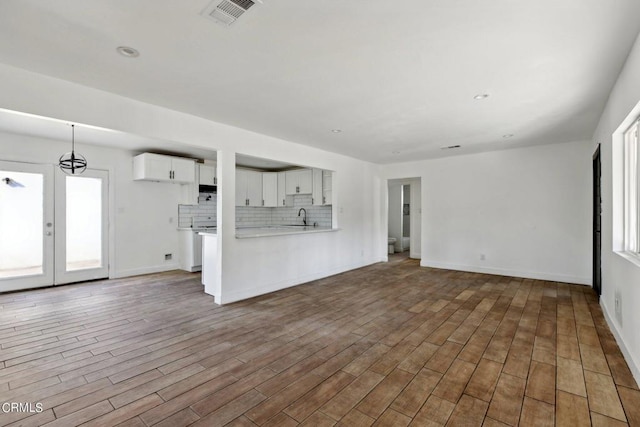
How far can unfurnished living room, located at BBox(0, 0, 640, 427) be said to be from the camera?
1950 mm

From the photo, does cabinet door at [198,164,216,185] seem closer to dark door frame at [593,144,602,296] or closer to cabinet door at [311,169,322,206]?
cabinet door at [311,169,322,206]

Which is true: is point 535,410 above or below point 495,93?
below

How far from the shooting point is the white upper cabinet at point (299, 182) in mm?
7171

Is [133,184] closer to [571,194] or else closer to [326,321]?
[326,321]

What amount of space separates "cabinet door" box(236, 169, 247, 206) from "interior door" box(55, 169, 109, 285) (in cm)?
263

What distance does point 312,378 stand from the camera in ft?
7.50

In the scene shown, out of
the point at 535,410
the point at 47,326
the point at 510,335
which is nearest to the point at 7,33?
the point at 47,326

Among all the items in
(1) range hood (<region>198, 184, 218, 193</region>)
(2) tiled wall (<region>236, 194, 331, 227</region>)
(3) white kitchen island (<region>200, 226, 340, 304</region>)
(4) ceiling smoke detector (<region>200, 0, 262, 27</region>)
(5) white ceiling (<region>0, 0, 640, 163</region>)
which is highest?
(5) white ceiling (<region>0, 0, 640, 163</region>)

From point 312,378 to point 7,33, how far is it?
3327 millimetres

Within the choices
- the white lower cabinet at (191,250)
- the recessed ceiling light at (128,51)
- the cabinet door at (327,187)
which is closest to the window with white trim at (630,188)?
the recessed ceiling light at (128,51)

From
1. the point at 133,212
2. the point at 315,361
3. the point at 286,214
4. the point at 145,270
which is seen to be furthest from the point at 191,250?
the point at 315,361

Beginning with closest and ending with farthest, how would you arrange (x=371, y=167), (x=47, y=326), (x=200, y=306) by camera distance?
(x=47, y=326) → (x=200, y=306) → (x=371, y=167)

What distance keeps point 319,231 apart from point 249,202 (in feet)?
8.50

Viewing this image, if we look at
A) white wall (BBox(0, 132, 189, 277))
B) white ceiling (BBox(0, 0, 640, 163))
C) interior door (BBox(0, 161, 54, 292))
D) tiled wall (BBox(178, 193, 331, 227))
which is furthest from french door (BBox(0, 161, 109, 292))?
white ceiling (BBox(0, 0, 640, 163))
